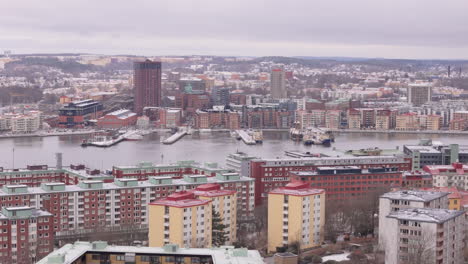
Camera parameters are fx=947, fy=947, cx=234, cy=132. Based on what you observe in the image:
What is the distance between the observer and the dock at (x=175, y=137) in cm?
1638

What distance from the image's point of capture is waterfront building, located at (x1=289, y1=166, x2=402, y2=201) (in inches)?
343

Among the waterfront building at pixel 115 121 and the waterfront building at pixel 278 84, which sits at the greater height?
the waterfront building at pixel 278 84

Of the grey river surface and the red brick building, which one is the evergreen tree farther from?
the red brick building

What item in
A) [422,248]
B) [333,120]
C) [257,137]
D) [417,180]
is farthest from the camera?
[333,120]

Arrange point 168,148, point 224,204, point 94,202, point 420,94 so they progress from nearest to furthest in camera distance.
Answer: point 224,204 < point 94,202 < point 168,148 < point 420,94

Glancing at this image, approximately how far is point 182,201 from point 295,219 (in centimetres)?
85

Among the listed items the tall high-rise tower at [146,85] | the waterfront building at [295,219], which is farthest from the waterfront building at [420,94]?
the waterfront building at [295,219]

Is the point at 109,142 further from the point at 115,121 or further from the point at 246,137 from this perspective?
the point at 115,121

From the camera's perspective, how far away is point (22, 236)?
20.5 ft

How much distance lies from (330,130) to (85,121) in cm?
528

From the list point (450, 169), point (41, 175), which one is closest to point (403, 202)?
point (450, 169)

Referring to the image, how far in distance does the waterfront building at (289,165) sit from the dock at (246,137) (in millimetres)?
6406

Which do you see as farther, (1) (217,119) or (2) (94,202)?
(1) (217,119)

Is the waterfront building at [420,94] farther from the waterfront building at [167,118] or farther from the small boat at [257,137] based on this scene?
the small boat at [257,137]
